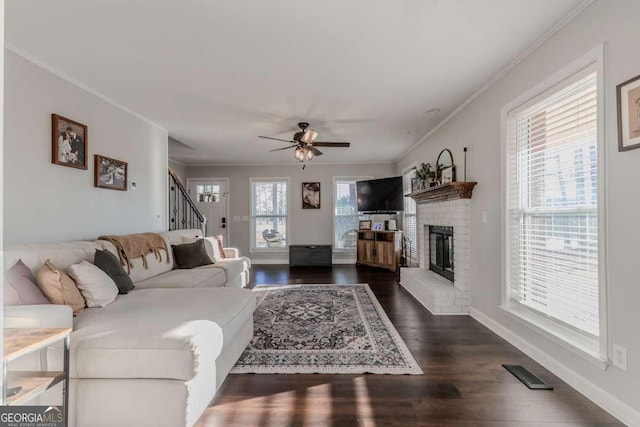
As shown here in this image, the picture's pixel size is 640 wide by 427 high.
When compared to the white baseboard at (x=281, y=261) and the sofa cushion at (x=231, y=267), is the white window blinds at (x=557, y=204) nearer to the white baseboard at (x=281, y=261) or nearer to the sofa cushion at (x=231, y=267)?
the sofa cushion at (x=231, y=267)

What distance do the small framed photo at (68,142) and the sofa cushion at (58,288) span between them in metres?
1.27

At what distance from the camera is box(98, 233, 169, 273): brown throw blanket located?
3162mm

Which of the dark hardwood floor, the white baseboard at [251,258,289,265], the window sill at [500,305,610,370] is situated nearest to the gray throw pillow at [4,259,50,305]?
the dark hardwood floor

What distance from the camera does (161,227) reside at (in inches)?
185

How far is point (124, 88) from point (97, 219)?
144 centimetres

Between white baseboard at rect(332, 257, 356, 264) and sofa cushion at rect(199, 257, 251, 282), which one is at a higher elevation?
sofa cushion at rect(199, 257, 251, 282)

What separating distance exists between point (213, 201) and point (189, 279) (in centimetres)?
454

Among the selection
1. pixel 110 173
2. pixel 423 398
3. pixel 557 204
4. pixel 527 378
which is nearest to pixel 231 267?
pixel 110 173

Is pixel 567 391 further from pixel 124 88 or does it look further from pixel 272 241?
pixel 272 241

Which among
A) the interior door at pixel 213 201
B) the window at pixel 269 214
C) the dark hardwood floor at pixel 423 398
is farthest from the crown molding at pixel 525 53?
the interior door at pixel 213 201

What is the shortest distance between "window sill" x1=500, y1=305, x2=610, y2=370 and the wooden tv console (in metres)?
3.44

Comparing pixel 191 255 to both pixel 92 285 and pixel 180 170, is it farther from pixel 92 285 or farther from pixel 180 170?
pixel 180 170

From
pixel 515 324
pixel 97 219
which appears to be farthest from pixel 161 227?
pixel 515 324

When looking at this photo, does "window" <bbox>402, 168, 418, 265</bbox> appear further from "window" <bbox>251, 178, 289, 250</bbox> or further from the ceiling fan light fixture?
"window" <bbox>251, 178, 289, 250</bbox>
